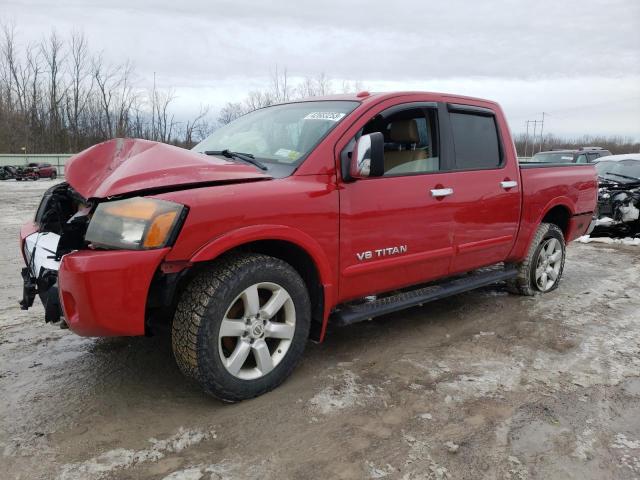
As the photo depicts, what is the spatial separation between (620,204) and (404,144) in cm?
733

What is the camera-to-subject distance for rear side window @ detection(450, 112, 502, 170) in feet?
13.3

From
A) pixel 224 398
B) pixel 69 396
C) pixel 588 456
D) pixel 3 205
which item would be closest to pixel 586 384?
pixel 588 456

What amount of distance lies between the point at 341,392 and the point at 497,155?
8.71 ft

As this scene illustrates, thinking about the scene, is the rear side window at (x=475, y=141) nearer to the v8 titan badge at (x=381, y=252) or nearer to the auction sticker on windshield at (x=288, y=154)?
the v8 titan badge at (x=381, y=252)

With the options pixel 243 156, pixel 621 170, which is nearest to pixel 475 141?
pixel 243 156

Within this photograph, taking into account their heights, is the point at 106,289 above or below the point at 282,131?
below

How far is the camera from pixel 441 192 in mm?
3703

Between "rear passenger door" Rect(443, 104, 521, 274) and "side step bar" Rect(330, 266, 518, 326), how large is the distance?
0.41 feet

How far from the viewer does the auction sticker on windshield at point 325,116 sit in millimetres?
3347

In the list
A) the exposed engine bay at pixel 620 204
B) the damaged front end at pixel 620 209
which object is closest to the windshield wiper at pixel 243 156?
the damaged front end at pixel 620 209

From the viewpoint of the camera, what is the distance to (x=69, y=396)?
9.61 feet

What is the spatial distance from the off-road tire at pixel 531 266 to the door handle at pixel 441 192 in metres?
1.64

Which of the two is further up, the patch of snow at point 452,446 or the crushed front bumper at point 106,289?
the crushed front bumper at point 106,289

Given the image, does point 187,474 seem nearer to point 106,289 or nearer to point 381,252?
point 106,289
